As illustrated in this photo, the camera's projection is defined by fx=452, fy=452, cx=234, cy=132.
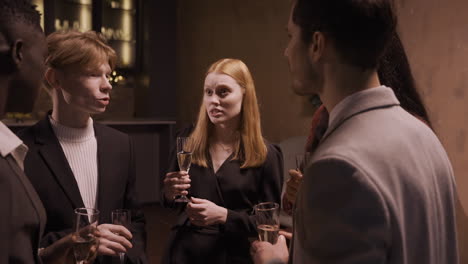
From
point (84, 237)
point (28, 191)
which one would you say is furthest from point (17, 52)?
point (84, 237)

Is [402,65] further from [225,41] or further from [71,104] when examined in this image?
[225,41]

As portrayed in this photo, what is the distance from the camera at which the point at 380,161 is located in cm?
91

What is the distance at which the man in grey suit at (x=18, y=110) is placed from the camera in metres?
0.96

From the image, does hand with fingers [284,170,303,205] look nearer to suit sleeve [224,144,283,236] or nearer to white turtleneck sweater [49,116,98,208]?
suit sleeve [224,144,283,236]

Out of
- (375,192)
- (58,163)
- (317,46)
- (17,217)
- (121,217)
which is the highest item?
(317,46)

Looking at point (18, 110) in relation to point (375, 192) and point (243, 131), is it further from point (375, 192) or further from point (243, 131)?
point (243, 131)

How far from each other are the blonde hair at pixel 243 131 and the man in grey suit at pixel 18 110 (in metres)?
1.20

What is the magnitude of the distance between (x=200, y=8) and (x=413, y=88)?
5342 millimetres

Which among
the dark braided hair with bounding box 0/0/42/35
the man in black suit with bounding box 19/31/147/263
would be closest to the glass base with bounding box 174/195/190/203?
the man in black suit with bounding box 19/31/147/263

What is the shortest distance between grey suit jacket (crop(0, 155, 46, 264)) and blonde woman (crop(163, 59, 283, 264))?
3.45 feet

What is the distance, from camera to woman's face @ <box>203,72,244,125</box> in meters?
2.25

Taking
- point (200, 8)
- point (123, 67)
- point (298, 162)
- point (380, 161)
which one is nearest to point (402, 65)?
point (298, 162)

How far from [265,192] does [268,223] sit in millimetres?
731

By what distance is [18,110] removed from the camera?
111 centimetres
